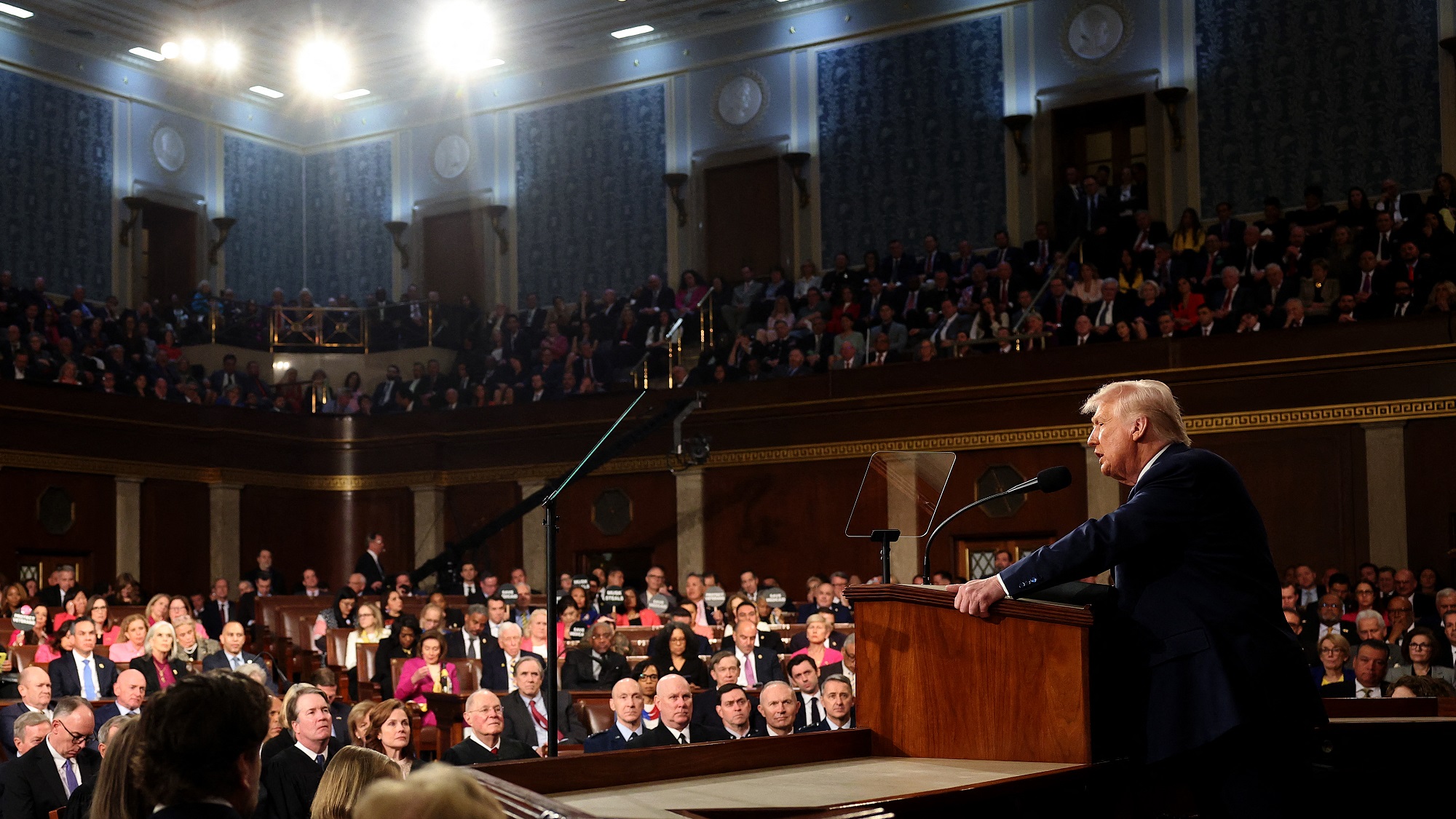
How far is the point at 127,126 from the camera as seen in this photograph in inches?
765

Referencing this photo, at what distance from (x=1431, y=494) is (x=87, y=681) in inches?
367

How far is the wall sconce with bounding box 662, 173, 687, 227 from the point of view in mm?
18875

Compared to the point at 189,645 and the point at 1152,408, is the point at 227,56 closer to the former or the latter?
the point at 189,645

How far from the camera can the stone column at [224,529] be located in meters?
15.7

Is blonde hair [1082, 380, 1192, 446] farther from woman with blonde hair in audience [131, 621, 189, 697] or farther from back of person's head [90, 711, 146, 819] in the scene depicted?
woman with blonde hair in audience [131, 621, 189, 697]

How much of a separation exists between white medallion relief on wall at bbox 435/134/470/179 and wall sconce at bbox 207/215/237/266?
281 centimetres

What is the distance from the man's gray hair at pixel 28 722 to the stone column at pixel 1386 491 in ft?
31.3

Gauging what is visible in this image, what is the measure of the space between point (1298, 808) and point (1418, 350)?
9.49 metres

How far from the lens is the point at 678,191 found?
1898 cm

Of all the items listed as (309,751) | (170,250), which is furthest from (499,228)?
(309,751)

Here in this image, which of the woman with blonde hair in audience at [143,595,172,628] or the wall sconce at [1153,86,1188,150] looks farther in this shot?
the wall sconce at [1153,86,1188,150]

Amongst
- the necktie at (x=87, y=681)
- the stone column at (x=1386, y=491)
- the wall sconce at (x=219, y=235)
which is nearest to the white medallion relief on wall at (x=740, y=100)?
the wall sconce at (x=219, y=235)

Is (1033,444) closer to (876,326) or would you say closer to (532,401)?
(876,326)

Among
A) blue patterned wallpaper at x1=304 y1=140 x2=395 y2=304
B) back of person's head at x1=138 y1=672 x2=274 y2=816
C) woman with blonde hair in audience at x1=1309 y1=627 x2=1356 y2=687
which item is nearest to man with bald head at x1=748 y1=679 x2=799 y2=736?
woman with blonde hair in audience at x1=1309 y1=627 x2=1356 y2=687
